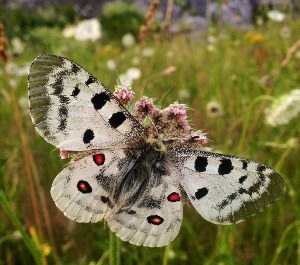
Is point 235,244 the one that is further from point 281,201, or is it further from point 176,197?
point 176,197

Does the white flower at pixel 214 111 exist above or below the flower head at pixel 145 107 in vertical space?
below

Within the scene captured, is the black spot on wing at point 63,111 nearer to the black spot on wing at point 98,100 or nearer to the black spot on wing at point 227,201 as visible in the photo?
the black spot on wing at point 98,100

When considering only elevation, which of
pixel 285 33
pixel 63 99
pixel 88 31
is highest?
pixel 63 99

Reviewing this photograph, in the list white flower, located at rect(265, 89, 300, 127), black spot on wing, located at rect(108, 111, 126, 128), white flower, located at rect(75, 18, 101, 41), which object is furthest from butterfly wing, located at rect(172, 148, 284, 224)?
white flower, located at rect(75, 18, 101, 41)

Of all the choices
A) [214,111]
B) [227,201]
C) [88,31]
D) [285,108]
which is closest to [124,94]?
[227,201]

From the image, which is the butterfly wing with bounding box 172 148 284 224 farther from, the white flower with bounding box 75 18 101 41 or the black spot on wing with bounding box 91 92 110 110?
the white flower with bounding box 75 18 101 41

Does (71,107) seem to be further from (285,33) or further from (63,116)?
(285,33)

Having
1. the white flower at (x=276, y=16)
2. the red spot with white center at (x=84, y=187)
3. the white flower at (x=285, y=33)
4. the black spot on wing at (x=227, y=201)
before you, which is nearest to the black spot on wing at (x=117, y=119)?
the red spot with white center at (x=84, y=187)
